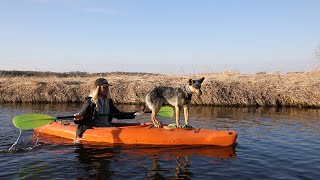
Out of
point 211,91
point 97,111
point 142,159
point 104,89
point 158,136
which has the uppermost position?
point 104,89

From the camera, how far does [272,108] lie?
61.8 ft

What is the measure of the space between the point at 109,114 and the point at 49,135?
8.17 feet

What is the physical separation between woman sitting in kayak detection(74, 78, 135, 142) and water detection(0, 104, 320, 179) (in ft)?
2.20

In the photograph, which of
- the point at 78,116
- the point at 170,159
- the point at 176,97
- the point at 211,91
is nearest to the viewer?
the point at 170,159

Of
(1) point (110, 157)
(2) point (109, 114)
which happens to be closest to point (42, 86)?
(2) point (109, 114)

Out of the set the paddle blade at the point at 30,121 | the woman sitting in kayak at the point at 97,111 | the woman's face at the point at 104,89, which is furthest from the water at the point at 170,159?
the woman's face at the point at 104,89

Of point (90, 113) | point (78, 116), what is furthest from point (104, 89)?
point (78, 116)

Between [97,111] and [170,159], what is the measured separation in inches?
112

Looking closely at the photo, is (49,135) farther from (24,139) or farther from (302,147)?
(302,147)

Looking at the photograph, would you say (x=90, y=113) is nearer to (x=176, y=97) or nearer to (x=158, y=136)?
(x=158, y=136)

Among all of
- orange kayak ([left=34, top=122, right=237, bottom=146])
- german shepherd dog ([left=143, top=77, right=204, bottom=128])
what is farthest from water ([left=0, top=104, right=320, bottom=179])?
german shepherd dog ([left=143, top=77, right=204, bottom=128])

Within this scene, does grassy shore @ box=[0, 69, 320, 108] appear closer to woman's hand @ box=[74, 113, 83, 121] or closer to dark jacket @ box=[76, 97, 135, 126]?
dark jacket @ box=[76, 97, 135, 126]

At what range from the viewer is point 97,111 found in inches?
396

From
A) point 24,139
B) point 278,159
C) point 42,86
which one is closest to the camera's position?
point 278,159
